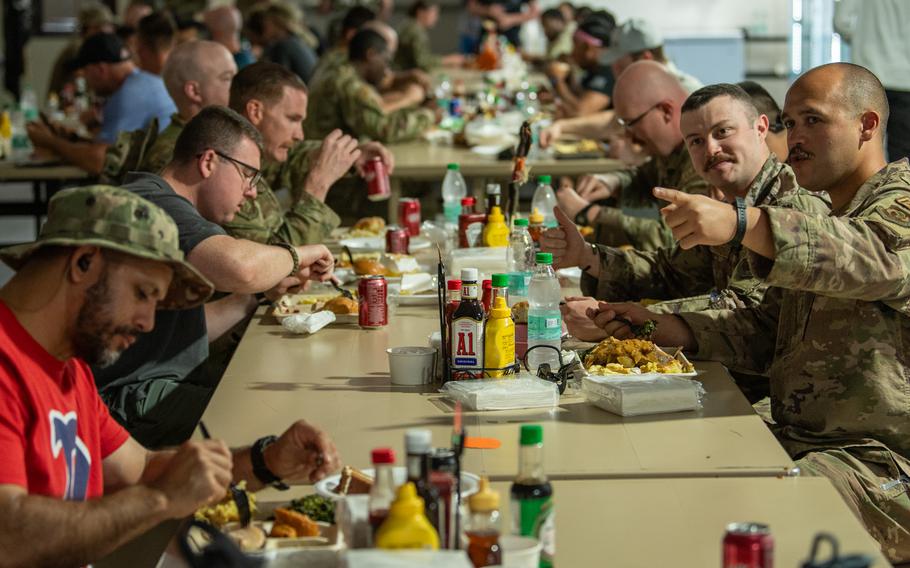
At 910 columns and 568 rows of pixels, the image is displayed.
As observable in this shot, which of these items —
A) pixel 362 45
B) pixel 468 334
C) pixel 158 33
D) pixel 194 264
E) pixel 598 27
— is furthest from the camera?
pixel 598 27

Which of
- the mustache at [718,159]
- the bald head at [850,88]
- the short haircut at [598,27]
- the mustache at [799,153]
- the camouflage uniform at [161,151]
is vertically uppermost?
the short haircut at [598,27]

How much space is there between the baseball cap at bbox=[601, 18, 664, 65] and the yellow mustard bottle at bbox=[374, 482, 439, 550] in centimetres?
575

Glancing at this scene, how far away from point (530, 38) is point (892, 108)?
8.00m

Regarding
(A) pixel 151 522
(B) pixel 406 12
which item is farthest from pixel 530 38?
(A) pixel 151 522

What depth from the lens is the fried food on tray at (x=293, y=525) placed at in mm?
1982

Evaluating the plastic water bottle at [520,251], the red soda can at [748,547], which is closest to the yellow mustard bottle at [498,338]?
the plastic water bottle at [520,251]

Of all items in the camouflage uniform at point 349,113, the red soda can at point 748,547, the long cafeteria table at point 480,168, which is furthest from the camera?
the camouflage uniform at point 349,113

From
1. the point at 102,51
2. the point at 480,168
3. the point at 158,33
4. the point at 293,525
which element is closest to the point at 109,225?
the point at 293,525

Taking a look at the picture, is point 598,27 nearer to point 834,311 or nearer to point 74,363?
point 834,311

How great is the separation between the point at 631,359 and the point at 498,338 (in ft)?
1.09

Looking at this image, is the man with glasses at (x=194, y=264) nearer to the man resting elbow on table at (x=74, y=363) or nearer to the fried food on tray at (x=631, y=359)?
the fried food on tray at (x=631, y=359)

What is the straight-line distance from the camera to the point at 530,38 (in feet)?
46.9

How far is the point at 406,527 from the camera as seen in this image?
1.55m

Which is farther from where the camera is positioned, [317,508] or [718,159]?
[718,159]
